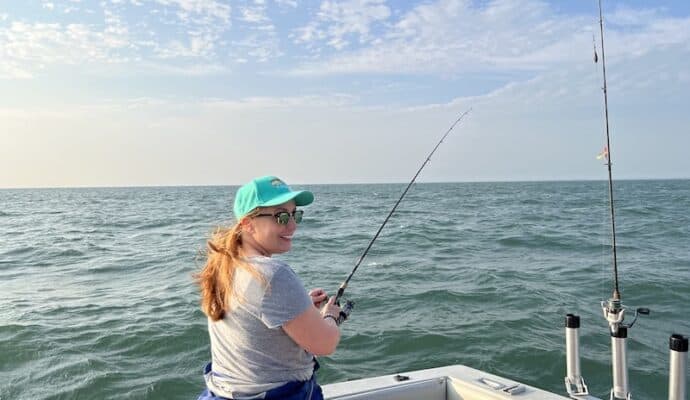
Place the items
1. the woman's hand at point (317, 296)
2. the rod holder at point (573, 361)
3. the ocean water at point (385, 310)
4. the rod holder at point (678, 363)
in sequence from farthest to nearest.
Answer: the ocean water at point (385, 310) < the rod holder at point (573, 361) < the rod holder at point (678, 363) < the woman's hand at point (317, 296)

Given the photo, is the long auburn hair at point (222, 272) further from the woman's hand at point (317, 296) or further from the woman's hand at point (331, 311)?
the woman's hand at point (317, 296)

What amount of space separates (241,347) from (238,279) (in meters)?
0.25

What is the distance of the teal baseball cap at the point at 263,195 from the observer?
1991mm

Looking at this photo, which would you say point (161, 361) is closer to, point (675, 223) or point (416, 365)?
point (416, 365)

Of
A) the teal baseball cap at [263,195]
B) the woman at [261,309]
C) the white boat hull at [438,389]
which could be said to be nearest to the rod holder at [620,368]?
the white boat hull at [438,389]

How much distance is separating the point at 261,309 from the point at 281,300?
74mm

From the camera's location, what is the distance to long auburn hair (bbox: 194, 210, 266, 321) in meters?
1.87

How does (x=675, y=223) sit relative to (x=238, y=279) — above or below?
below

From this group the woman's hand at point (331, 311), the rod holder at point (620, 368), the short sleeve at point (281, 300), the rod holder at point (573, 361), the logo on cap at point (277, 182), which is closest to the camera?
the short sleeve at point (281, 300)

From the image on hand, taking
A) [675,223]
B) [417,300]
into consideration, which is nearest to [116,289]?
[417,300]

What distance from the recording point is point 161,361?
600 cm

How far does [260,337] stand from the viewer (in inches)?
74.2

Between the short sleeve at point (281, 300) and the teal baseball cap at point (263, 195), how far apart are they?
10.9 inches

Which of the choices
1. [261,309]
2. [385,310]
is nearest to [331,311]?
[261,309]
